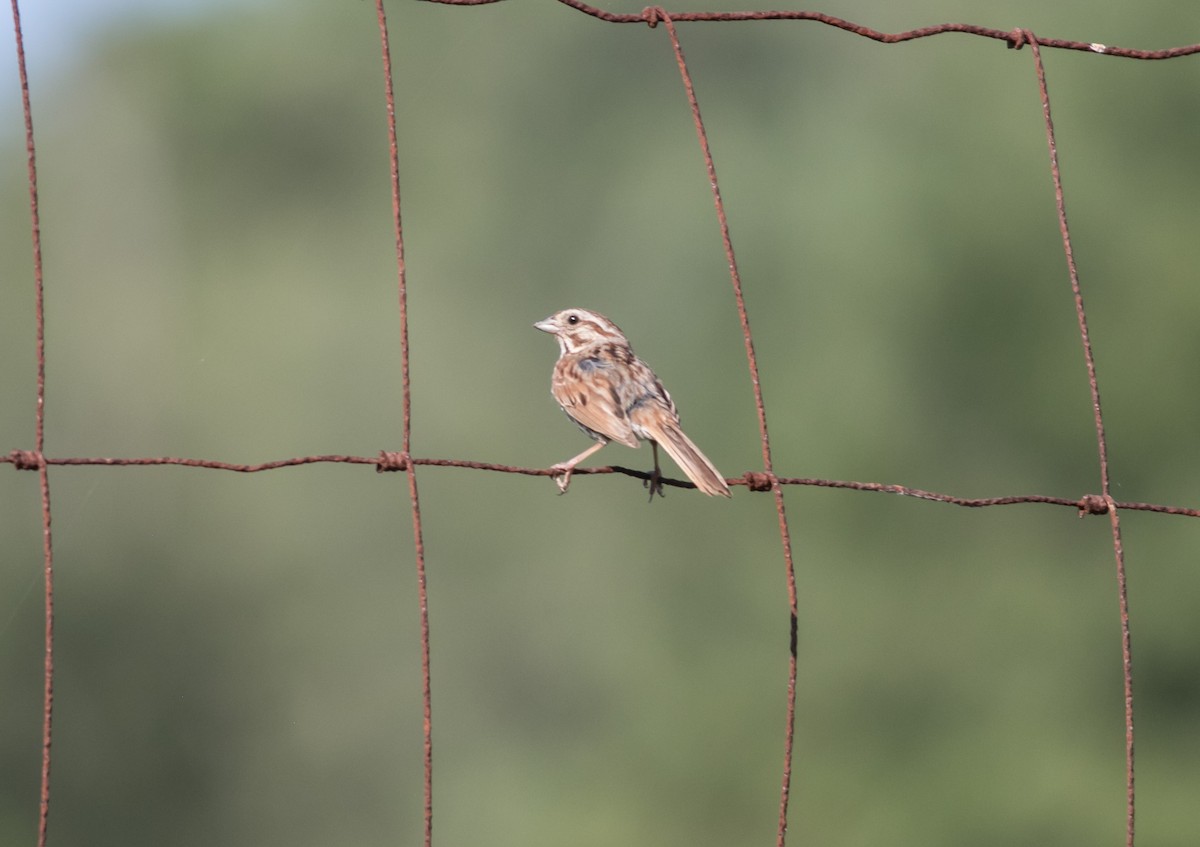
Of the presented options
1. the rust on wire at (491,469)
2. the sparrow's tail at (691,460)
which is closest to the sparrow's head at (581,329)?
the sparrow's tail at (691,460)

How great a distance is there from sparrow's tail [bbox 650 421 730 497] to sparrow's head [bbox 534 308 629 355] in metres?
1.44

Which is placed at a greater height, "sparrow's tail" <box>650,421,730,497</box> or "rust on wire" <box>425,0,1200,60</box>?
"rust on wire" <box>425,0,1200,60</box>

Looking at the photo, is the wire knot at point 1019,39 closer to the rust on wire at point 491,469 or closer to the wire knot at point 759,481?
the rust on wire at point 491,469

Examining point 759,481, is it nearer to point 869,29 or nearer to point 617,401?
point 869,29

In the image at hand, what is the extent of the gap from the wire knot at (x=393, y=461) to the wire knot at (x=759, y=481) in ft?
3.13

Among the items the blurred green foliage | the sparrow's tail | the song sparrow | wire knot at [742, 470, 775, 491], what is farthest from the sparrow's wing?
the blurred green foliage

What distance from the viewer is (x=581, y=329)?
823 cm

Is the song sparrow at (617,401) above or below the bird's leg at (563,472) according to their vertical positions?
above

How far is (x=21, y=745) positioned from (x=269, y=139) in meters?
18.9

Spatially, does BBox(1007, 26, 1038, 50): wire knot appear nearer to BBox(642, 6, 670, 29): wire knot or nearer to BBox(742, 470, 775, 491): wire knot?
BBox(642, 6, 670, 29): wire knot

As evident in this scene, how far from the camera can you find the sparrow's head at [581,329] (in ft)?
26.5

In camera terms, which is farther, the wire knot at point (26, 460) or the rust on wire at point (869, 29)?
the rust on wire at point (869, 29)

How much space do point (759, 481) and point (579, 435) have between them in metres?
37.8

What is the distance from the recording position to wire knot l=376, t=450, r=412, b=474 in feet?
14.3
